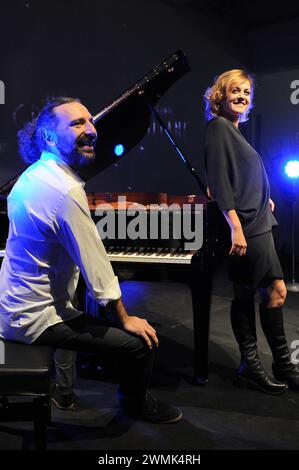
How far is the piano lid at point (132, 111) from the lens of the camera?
2811 millimetres

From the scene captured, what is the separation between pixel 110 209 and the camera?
255 cm

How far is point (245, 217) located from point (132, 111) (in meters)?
1.12

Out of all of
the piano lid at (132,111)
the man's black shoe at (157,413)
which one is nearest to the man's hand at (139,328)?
the man's black shoe at (157,413)

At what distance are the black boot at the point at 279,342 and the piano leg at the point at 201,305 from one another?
32 cm

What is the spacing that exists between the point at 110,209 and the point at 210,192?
1.85 ft

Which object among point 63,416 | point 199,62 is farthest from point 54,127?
point 199,62

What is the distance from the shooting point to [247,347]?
8.44 ft

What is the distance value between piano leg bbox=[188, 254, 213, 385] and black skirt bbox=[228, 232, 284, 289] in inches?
6.5

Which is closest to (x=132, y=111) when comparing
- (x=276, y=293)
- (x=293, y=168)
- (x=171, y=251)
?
(x=171, y=251)

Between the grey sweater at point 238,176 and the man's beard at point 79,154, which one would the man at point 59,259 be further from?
the grey sweater at point 238,176

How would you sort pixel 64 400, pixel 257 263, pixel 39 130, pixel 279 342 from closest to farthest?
pixel 39 130 < pixel 64 400 < pixel 257 263 < pixel 279 342

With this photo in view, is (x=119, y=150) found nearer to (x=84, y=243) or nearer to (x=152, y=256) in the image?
(x=152, y=256)

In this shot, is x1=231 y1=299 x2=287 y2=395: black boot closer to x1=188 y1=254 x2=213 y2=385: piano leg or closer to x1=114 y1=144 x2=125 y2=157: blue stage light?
x1=188 y1=254 x2=213 y2=385: piano leg

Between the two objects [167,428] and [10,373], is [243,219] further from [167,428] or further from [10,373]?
[10,373]
